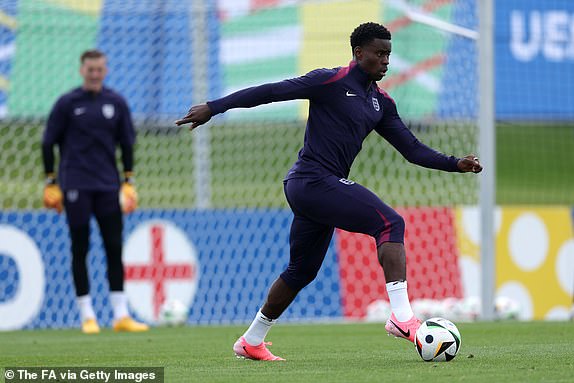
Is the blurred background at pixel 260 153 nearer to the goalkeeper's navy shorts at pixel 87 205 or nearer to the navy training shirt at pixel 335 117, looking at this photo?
the goalkeeper's navy shorts at pixel 87 205

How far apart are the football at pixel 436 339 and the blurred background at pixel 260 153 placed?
19.4 ft

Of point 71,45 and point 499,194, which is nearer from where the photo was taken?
point 71,45

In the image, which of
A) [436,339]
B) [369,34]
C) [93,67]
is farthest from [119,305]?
[436,339]

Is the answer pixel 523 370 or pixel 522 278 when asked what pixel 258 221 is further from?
pixel 523 370

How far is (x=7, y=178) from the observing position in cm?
1422

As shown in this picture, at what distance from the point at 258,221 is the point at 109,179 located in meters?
2.65

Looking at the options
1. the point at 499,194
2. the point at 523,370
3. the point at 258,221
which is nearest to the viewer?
the point at 523,370

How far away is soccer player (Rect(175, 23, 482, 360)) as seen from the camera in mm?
7215

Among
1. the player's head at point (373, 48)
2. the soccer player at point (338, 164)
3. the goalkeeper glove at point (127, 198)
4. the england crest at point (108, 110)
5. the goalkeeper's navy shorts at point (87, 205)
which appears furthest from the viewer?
the goalkeeper glove at point (127, 198)

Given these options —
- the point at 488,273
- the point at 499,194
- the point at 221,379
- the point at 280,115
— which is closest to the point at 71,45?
the point at 280,115

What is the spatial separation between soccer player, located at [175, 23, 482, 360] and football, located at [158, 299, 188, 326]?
4657 mm

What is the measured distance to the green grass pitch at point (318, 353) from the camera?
643 centimetres

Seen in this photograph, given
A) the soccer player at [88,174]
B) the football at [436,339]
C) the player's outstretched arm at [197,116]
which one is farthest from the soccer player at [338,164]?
the soccer player at [88,174]

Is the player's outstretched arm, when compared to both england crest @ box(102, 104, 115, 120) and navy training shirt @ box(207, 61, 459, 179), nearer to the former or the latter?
navy training shirt @ box(207, 61, 459, 179)
